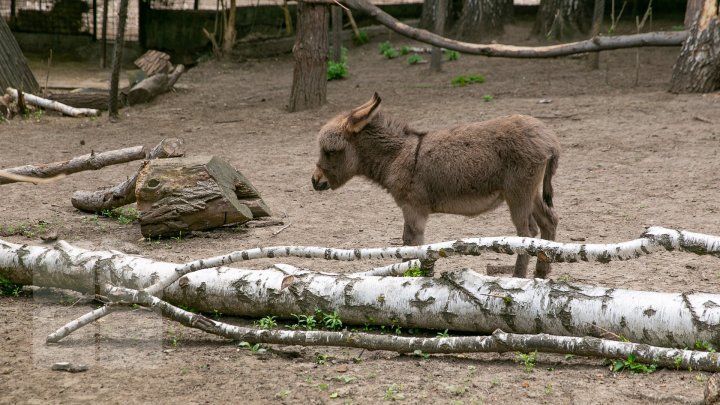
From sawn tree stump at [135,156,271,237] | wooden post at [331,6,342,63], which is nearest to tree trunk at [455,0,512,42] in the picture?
wooden post at [331,6,342,63]

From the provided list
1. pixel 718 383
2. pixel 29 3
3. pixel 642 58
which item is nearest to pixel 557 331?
pixel 718 383

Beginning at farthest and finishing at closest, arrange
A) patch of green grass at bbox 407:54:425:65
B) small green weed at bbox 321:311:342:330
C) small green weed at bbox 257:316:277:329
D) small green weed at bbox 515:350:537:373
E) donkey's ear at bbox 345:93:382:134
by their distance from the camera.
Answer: patch of green grass at bbox 407:54:425:65 < donkey's ear at bbox 345:93:382:134 < small green weed at bbox 257:316:277:329 < small green weed at bbox 321:311:342:330 < small green weed at bbox 515:350:537:373

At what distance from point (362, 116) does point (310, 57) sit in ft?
21.5

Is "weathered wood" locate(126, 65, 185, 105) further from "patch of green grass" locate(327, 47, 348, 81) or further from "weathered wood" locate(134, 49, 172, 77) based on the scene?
"patch of green grass" locate(327, 47, 348, 81)

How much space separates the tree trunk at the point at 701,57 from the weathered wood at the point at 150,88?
28.6 ft

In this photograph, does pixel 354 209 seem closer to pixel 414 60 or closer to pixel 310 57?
pixel 310 57

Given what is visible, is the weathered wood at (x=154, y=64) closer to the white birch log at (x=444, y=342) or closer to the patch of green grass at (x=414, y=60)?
the patch of green grass at (x=414, y=60)

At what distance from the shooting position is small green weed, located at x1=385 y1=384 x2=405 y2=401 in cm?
460

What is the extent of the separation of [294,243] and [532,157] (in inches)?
95.8

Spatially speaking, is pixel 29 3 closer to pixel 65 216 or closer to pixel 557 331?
pixel 65 216

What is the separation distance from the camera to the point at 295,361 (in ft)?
17.1

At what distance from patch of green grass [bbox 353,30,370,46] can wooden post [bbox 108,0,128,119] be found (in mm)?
6459

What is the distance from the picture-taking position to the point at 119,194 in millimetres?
8578

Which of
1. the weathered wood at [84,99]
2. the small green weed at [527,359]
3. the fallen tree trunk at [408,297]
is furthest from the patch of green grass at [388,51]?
the small green weed at [527,359]
